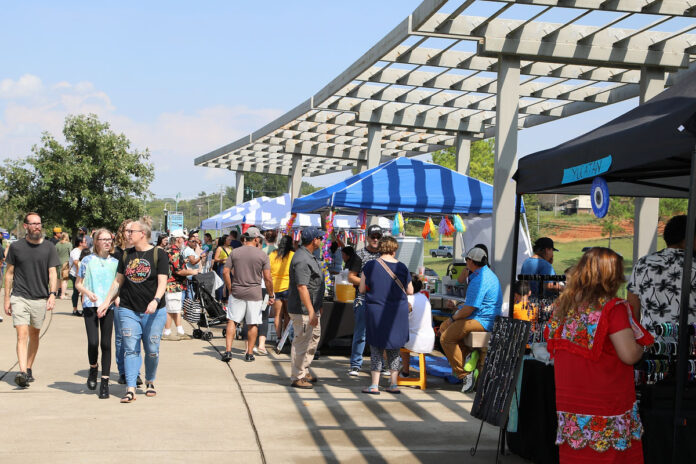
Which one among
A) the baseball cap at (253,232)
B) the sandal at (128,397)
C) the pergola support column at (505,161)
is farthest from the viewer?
the pergola support column at (505,161)

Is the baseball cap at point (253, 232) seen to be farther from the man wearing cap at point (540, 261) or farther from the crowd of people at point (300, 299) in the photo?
the man wearing cap at point (540, 261)

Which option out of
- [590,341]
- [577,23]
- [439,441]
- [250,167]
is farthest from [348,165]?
[590,341]

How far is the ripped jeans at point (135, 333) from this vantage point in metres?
8.11

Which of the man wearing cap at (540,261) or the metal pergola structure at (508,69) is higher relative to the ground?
the metal pergola structure at (508,69)

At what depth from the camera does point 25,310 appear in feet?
28.9

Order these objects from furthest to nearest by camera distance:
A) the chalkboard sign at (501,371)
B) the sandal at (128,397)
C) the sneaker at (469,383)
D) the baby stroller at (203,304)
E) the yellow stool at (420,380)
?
the baby stroller at (203,304) < the yellow stool at (420,380) < the sneaker at (469,383) < the sandal at (128,397) < the chalkboard sign at (501,371)

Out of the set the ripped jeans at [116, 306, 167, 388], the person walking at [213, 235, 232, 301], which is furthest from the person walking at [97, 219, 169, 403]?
the person walking at [213, 235, 232, 301]

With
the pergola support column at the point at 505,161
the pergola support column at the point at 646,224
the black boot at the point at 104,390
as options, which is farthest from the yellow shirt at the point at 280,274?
the pergola support column at the point at 646,224

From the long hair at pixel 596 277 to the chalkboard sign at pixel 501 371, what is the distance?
1.40 meters

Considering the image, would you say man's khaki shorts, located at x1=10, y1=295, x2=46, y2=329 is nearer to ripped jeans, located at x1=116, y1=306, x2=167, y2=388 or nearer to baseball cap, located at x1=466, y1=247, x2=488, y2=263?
ripped jeans, located at x1=116, y1=306, x2=167, y2=388

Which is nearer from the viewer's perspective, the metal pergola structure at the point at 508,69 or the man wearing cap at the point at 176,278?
the metal pergola structure at the point at 508,69

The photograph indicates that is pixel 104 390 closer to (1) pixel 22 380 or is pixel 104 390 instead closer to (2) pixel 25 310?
(1) pixel 22 380

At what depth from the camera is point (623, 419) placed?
4.34 m

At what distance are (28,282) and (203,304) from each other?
5.97 metres
